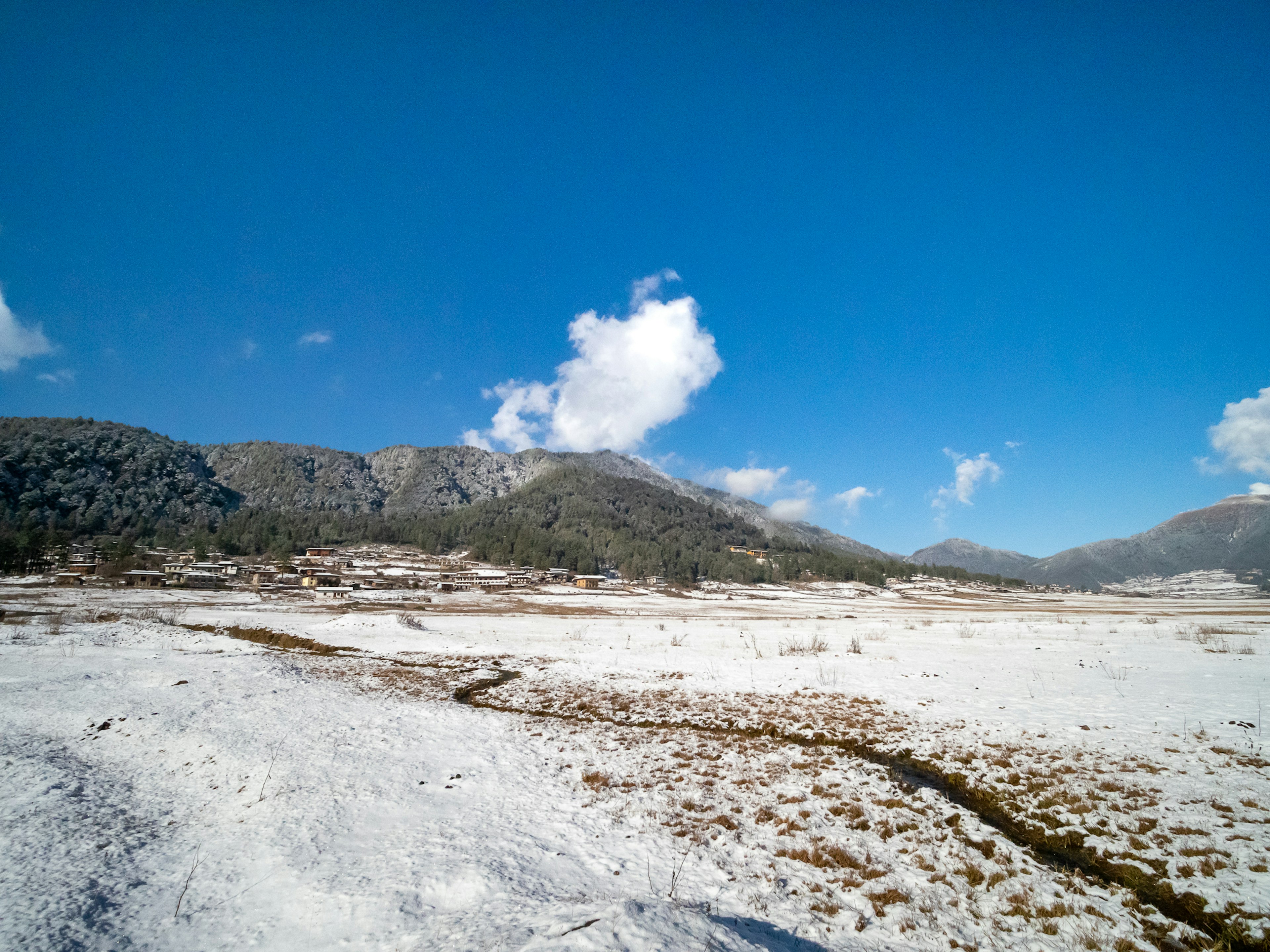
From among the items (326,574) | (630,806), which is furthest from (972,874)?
(326,574)

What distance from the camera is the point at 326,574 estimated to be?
107062 millimetres

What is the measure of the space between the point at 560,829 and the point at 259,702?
1165 centimetres

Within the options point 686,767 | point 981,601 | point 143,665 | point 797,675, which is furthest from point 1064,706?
point 981,601

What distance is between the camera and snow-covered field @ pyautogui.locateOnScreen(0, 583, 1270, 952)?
19.7 ft

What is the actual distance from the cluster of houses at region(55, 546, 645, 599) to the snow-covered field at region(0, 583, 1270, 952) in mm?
75002

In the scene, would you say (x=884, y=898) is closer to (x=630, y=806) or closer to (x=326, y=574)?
(x=630, y=806)

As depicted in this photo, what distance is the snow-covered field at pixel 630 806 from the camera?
6.02 meters

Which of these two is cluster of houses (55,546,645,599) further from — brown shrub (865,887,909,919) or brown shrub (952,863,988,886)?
brown shrub (952,863,988,886)

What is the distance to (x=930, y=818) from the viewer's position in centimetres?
877

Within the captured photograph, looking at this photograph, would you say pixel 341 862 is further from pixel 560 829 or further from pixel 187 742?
pixel 187 742

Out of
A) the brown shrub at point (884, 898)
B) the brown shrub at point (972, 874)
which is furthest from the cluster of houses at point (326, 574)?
the brown shrub at point (972, 874)

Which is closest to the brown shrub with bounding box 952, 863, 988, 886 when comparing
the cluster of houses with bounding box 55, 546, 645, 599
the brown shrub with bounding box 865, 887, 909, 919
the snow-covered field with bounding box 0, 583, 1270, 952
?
the snow-covered field with bounding box 0, 583, 1270, 952

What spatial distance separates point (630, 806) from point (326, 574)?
384 ft

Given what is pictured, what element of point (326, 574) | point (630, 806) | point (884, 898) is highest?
point (884, 898)
